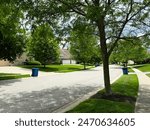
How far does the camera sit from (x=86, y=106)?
11961mm

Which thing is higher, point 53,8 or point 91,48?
point 53,8

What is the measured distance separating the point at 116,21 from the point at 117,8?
67 centimetres

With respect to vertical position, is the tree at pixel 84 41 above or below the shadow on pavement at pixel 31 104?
above

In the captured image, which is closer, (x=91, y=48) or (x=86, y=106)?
(x=86, y=106)

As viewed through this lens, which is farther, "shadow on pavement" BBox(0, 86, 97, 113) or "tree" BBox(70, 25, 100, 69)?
"tree" BBox(70, 25, 100, 69)

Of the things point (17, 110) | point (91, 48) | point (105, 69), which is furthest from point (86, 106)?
point (91, 48)

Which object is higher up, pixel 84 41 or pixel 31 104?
pixel 84 41

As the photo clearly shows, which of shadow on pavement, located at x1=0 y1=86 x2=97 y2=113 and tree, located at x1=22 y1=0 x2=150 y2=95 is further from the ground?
tree, located at x1=22 y1=0 x2=150 y2=95

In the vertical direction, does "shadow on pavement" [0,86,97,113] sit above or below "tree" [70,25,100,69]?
below

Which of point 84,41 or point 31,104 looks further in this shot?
point 84,41

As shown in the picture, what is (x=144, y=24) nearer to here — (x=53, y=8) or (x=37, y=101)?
(x=53, y=8)

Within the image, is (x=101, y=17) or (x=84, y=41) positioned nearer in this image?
(x=101, y=17)

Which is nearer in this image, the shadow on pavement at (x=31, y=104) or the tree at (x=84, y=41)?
the shadow on pavement at (x=31, y=104)

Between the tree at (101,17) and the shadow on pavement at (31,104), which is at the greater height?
the tree at (101,17)
